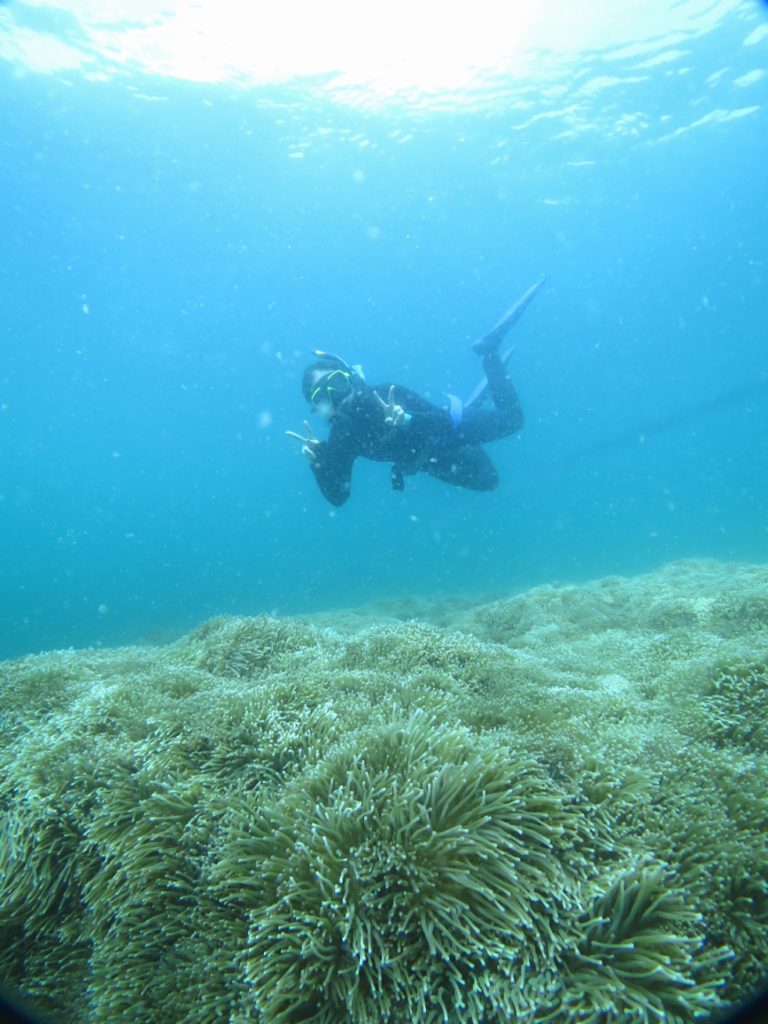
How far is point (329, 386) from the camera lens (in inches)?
391

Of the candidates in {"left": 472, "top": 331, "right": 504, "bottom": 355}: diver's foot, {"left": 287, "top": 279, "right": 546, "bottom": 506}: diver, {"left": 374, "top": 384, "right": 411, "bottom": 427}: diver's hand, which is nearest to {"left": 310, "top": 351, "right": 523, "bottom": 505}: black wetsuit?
{"left": 287, "top": 279, "right": 546, "bottom": 506}: diver

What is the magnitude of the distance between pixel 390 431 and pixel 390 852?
8.07 m

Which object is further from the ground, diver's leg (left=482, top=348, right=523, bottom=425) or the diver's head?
diver's leg (left=482, top=348, right=523, bottom=425)

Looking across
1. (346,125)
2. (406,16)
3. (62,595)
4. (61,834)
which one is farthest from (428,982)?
(62,595)

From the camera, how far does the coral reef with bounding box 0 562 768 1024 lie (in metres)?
1.91

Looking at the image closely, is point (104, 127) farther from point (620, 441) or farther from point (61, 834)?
point (620, 441)

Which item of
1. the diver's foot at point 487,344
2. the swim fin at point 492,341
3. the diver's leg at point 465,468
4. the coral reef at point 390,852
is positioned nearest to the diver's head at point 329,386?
the diver's leg at point 465,468

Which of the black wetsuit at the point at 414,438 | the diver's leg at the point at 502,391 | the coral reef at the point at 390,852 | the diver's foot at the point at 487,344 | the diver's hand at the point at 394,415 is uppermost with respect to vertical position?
the diver's foot at the point at 487,344

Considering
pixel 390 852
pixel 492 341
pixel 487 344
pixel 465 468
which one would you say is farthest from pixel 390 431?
pixel 390 852

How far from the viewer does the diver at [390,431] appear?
994 centimetres

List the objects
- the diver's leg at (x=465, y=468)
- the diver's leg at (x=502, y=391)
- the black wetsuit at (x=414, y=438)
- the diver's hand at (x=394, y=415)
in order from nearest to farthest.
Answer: the diver's hand at (x=394, y=415), the black wetsuit at (x=414, y=438), the diver's leg at (x=465, y=468), the diver's leg at (x=502, y=391)

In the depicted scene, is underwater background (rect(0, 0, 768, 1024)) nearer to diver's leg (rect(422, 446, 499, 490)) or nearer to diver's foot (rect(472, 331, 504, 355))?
diver's leg (rect(422, 446, 499, 490))

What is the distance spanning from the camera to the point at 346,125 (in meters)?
30.1

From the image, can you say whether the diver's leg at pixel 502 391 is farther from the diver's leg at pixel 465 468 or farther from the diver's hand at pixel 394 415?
the diver's hand at pixel 394 415
